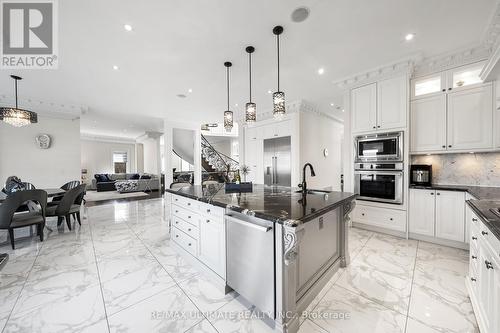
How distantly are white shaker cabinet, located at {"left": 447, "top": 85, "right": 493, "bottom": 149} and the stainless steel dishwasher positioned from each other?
135 inches

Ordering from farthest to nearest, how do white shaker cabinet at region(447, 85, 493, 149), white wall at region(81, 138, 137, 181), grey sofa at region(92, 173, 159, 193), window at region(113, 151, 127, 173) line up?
window at region(113, 151, 127, 173), white wall at region(81, 138, 137, 181), grey sofa at region(92, 173, 159, 193), white shaker cabinet at region(447, 85, 493, 149)

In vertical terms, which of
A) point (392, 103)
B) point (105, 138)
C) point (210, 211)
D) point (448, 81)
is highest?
point (105, 138)

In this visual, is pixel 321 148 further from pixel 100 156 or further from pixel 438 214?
pixel 100 156

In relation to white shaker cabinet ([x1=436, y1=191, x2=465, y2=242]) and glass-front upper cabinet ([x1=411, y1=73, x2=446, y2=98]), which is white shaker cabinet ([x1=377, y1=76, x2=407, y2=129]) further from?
white shaker cabinet ([x1=436, y1=191, x2=465, y2=242])

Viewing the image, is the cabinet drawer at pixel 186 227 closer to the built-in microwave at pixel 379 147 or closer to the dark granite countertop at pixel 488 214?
the dark granite countertop at pixel 488 214

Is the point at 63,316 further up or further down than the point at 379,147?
further down

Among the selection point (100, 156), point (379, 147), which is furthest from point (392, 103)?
point (100, 156)

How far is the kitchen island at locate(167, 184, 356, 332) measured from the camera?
145cm

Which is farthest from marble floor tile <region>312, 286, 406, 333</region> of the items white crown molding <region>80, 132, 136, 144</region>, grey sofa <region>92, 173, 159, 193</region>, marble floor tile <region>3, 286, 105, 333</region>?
white crown molding <region>80, 132, 136, 144</region>

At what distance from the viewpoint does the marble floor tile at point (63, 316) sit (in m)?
1.56

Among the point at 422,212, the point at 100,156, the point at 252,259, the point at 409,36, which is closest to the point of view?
the point at 252,259

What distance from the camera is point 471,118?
2830 mm

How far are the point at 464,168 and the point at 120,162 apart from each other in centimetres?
1520

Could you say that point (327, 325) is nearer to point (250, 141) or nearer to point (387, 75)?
point (387, 75)
